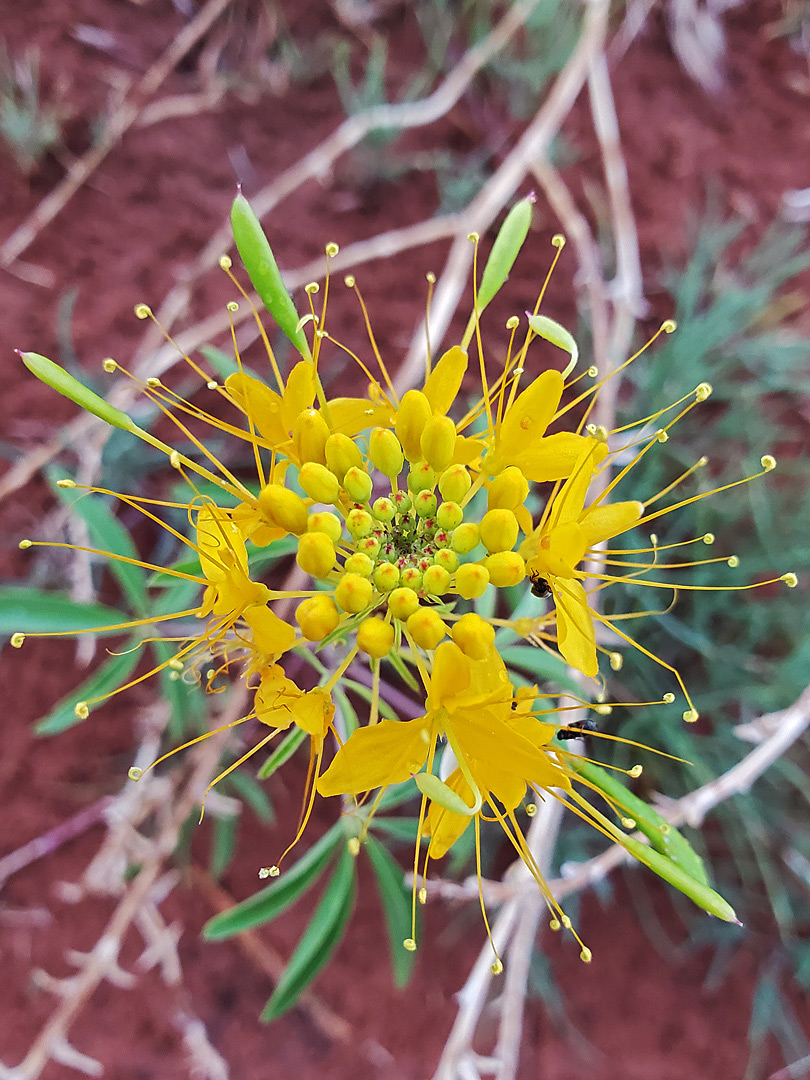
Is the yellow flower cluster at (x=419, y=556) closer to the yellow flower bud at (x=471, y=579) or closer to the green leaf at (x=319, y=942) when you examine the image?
the yellow flower bud at (x=471, y=579)

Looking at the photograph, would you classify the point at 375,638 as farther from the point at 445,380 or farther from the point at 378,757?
the point at 445,380

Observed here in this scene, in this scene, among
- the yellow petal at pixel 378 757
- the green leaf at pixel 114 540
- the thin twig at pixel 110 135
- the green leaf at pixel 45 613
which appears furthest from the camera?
the thin twig at pixel 110 135

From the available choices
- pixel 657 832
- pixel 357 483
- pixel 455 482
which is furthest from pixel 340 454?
pixel 657 832

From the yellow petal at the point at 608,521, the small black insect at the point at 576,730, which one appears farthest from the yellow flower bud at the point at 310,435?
the small black insect at the point at 576,730

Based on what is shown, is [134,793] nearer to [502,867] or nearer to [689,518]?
[502,867]

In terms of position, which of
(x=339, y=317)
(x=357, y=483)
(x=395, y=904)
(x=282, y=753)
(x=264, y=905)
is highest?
(x=339, y=317)

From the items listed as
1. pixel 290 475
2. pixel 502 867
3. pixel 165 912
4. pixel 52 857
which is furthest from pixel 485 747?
pixel 52 857

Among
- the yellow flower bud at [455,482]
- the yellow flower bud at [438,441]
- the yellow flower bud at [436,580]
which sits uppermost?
the yellow flower bud at [438,441]

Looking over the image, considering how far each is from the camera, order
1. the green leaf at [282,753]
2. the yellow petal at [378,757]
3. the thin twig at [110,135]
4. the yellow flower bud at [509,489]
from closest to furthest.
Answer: the yellow petal at [378,757] < the yellow flower bud at [509,489] < the green leaf at [282,753] < the thin twig at [110,135]
